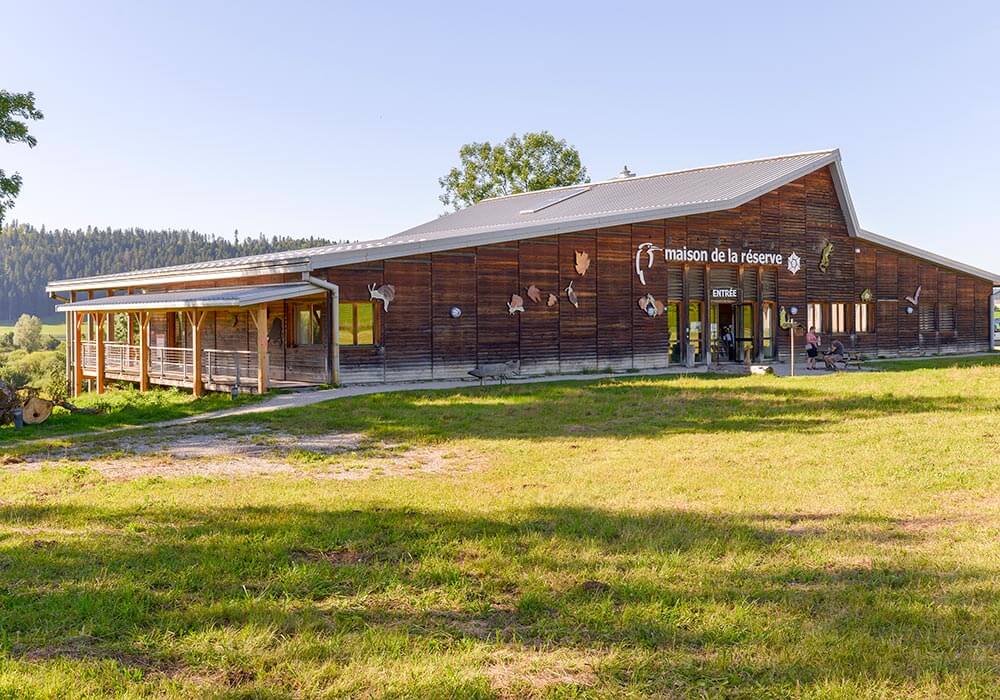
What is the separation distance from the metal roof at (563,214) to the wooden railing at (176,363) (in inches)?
98.2

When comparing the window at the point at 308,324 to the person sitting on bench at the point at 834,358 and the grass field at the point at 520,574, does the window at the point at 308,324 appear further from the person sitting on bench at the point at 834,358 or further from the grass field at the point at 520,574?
the person sitting on bench at the point at 834,358

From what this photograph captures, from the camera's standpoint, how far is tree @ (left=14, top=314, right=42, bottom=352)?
282 ft

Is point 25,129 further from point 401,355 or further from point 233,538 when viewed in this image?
point 233,538

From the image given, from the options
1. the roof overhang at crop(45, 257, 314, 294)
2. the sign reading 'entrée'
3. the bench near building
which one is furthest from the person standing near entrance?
the roof overhang at crop(45, 257, 314, 294)

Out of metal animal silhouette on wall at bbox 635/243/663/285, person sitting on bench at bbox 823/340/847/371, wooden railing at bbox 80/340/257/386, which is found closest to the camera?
wooden railing at bbox 80/340/257/386

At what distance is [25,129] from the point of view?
833 inches

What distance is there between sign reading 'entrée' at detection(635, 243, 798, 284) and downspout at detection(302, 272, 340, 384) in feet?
35.3

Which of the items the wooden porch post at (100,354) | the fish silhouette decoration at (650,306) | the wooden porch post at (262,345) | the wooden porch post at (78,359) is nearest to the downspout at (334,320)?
the wooden porch post at (262,345)

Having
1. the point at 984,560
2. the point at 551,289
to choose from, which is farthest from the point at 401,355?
the point at 984,560

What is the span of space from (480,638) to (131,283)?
31368 mm

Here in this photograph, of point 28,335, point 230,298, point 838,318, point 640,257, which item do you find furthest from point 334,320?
point 28,335

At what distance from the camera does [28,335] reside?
8850 cm

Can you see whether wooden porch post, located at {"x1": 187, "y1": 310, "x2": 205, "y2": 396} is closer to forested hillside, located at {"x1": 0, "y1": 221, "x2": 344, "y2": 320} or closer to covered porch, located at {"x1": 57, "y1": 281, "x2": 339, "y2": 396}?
covered porch, located at {"x1": 57, "y1": 281, "x2": 339, "y2": 396}

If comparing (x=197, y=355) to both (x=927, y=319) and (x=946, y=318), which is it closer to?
(x=927, y=319)
